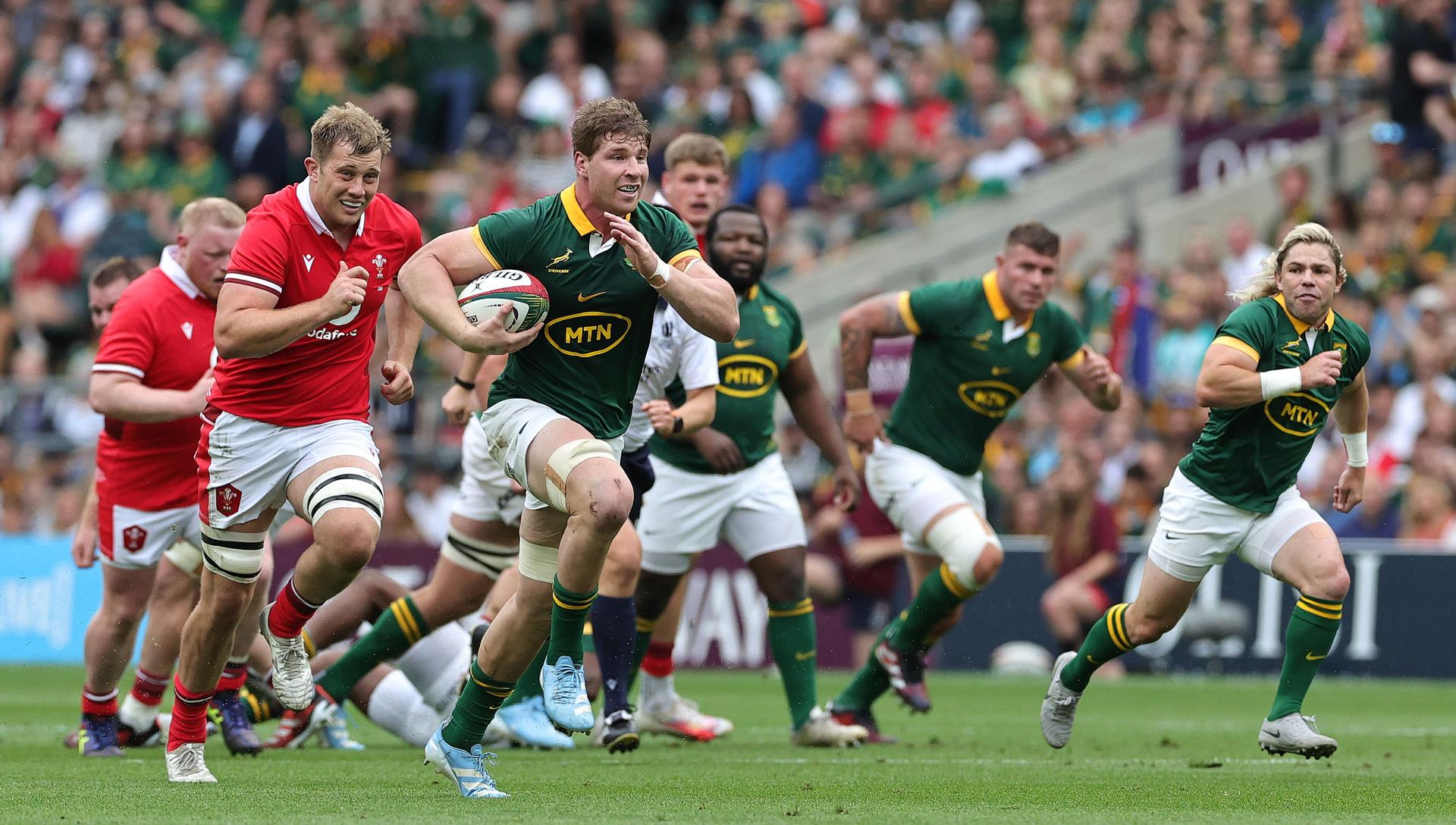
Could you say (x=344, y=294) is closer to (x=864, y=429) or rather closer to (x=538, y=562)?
(x=538, y=562)

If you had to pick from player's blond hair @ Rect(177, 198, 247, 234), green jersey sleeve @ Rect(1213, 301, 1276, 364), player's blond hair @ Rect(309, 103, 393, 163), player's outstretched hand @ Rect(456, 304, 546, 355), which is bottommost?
player's outstretched hand @ Rect(456, 304, 546, 355)

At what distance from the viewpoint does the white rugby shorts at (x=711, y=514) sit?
9859mm

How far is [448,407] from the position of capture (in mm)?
8945

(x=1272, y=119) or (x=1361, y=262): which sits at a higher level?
(x=1272, y=119)

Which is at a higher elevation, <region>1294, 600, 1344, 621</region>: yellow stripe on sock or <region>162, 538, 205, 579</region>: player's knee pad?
<region>1294, 600, 1344, 621</region>: yellow stripe on sock

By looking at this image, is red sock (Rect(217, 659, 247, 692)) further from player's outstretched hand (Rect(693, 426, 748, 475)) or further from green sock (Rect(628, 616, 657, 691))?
A: player's outstretched hand (Rect(693, 426, 748, 475))

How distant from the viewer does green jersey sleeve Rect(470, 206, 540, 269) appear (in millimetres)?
7145


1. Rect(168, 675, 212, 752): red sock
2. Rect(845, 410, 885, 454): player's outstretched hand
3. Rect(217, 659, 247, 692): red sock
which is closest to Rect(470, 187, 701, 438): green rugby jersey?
Rect(168, 675, 212, 752): red sock

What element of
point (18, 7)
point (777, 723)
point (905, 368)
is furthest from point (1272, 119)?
point (18, 7)

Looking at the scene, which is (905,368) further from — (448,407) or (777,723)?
(448,407)

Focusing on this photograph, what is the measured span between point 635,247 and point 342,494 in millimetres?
1522

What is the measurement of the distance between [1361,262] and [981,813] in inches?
460

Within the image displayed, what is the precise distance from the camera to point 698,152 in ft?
31.4

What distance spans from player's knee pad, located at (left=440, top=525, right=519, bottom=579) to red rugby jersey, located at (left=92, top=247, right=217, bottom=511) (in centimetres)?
122
